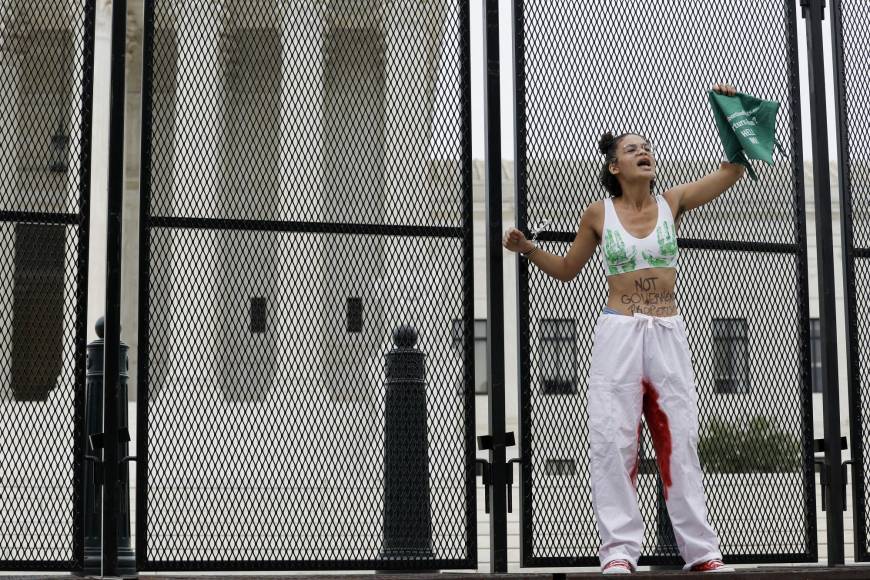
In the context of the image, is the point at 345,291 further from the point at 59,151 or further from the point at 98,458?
the point at 59,151

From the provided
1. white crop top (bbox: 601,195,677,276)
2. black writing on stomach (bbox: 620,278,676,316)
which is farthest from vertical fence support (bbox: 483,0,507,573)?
black writing on stomach (bbox: 620,278,676,316)

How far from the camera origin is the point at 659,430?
483 centimetres

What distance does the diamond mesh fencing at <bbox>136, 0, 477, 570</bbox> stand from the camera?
5113 mm

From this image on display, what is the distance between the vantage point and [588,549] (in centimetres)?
550

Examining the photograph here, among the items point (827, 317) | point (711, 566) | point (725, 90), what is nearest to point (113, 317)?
point (711, 566)

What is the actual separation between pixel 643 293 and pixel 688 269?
1021 millimetres

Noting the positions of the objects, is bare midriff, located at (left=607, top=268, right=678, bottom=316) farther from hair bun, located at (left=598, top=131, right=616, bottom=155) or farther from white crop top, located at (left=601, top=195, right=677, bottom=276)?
hair bun, located at (left=598, top=131, right=616, bottom=155)

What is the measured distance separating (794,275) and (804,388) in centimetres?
58

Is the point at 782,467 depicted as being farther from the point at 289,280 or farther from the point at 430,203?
the point at 289,280

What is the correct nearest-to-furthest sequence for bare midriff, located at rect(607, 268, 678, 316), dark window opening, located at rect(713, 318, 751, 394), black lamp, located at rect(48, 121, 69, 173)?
bare midriff, located at rect(607, 268, 678, 316) → black lamp, located at rect(48, 121, 69, 173) → dark window opening, located at rect(713, 318, 751, 394)

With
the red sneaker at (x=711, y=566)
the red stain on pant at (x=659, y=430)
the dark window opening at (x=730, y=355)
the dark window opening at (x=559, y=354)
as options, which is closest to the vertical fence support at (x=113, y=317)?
the dark window opening at (x=559, y=354)

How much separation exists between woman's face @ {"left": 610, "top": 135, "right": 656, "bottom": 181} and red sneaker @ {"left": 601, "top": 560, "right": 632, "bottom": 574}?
1.59 meters

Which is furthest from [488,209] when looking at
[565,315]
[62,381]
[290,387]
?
[62,381]

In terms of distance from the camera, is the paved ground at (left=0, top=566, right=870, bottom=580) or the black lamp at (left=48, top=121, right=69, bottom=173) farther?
the black lamp at (left=48, top=121, right=69, bottom=173)
